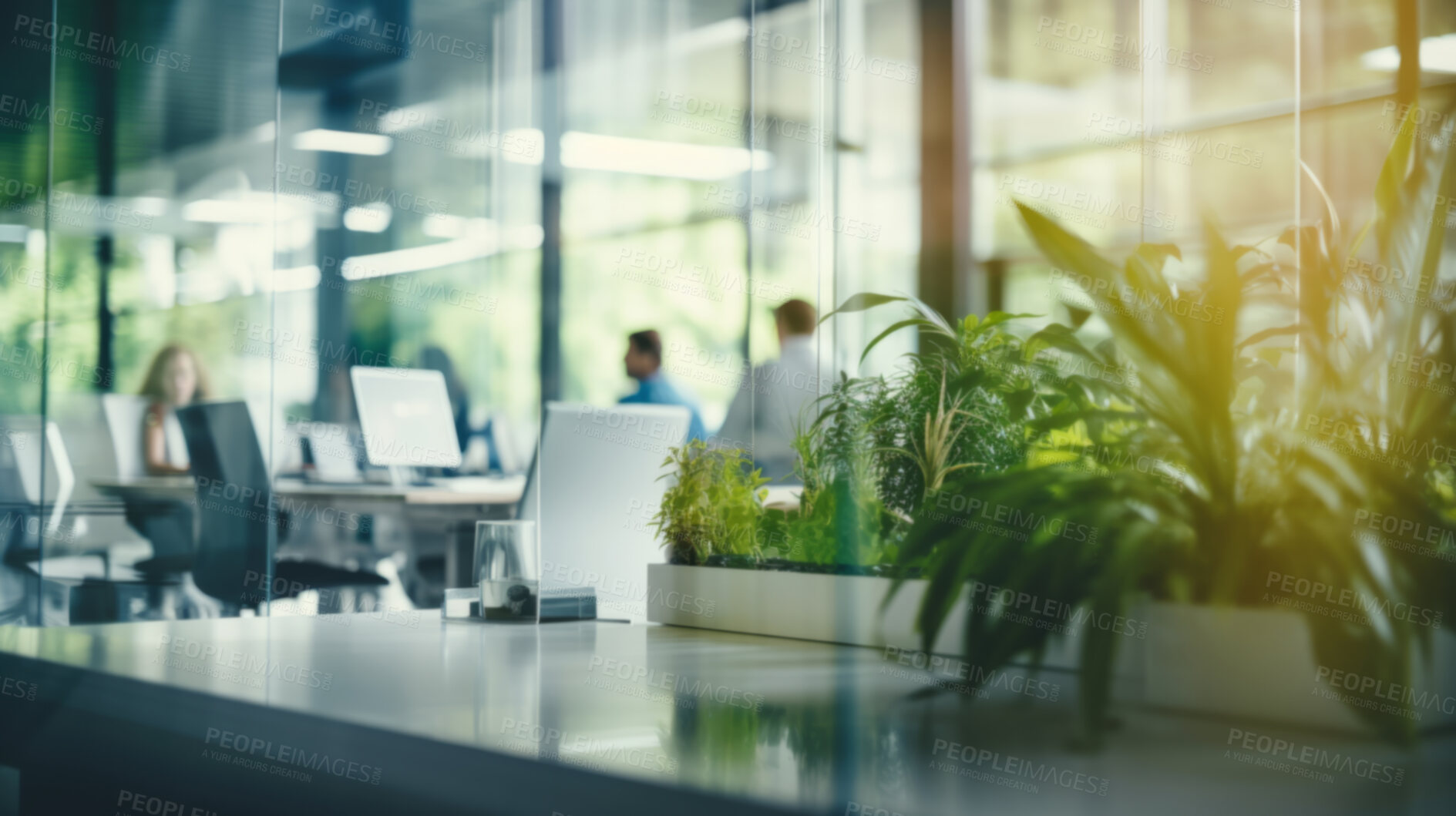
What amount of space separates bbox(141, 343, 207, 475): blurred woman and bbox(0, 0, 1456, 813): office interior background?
1.4 inches

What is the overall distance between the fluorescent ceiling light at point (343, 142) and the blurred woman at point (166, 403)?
2.76 feet

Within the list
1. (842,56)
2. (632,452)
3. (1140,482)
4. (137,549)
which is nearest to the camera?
(1140,482)

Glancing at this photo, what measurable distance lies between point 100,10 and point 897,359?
3.53 m

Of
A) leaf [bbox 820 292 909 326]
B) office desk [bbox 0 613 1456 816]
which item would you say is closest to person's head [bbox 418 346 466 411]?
office desk [bbox 0 613 1456 816]

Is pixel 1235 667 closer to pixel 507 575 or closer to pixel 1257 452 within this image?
pixel 1257 452

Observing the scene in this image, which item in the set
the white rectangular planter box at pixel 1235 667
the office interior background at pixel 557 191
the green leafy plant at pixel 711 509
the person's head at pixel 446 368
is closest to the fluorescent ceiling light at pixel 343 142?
the office interior background at pixel 557 191

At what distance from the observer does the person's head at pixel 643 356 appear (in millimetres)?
4074

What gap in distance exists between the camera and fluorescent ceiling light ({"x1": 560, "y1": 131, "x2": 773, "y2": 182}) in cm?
518

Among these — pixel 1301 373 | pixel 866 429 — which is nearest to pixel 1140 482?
pixel 1301 373

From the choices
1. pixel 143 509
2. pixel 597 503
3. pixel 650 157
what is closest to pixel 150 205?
pixel 143 509

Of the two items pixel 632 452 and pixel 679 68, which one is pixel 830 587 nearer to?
pixel 632 452

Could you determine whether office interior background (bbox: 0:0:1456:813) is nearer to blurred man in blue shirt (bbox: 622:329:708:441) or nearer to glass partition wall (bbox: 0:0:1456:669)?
glass partition wall (bbox: 0:0:1456:669)

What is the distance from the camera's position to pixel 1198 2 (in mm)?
835

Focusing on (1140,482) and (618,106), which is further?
(618,106)
